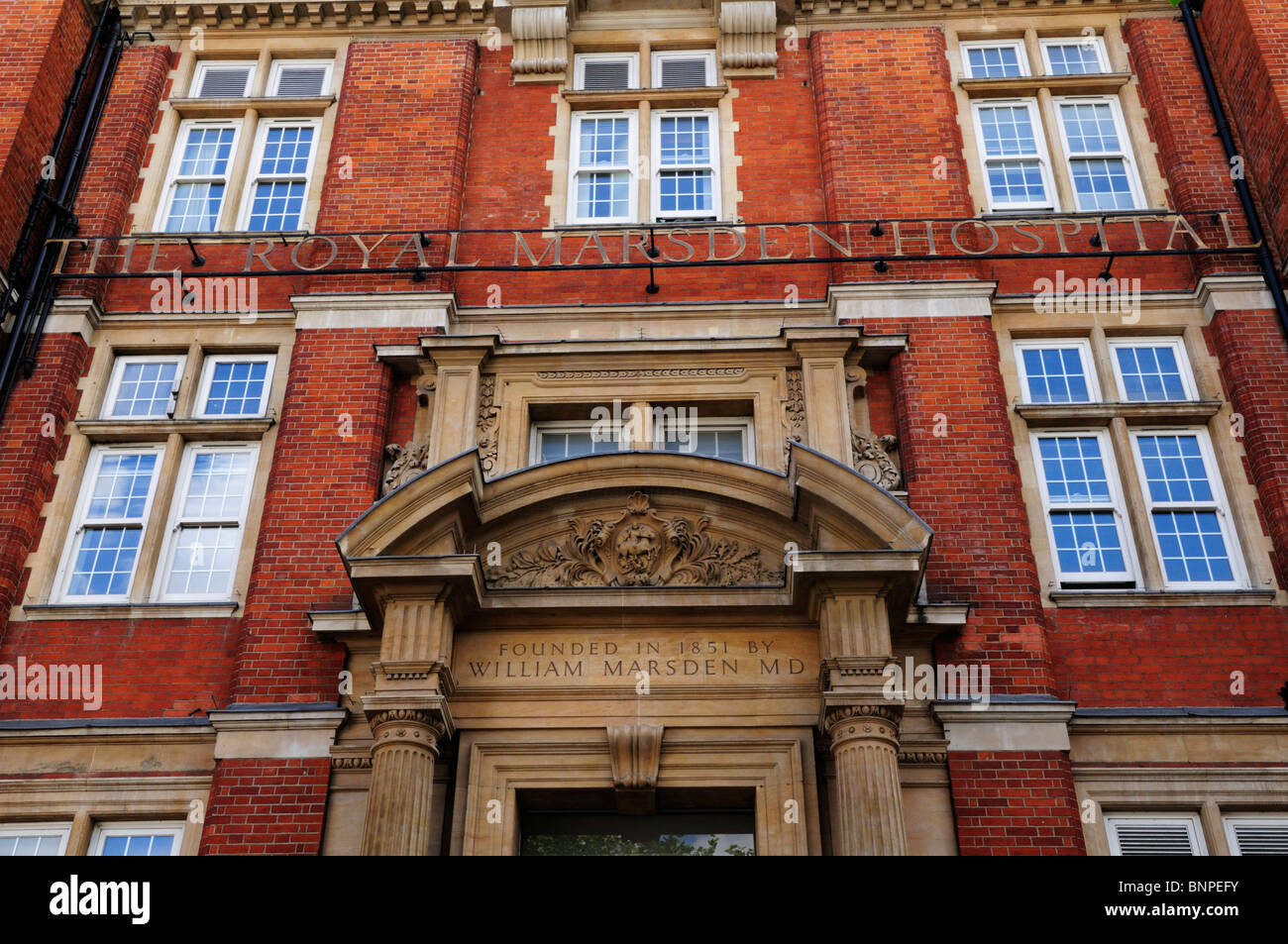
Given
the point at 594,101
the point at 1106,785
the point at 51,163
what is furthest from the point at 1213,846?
the point at 51,163

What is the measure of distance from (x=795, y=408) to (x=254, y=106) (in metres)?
8.20

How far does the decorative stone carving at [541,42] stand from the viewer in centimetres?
1677

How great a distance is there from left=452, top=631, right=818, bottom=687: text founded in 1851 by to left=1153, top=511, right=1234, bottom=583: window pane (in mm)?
3712

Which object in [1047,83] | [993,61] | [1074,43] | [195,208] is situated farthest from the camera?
[1074,43]

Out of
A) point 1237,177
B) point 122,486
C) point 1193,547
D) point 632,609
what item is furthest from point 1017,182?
point 122,486

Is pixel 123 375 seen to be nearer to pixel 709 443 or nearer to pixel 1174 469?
pixel 709 443

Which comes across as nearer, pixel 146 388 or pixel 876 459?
pixel 876 459

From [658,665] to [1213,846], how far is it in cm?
478

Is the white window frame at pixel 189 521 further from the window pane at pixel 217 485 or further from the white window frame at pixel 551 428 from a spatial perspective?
the white window frame at pixel 551 428

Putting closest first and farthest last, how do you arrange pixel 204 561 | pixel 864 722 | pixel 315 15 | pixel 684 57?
pixel 864 722, pixel 204 561, pixel 684 57, pixel 315 15

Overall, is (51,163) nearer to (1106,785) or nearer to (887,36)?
(887,36)

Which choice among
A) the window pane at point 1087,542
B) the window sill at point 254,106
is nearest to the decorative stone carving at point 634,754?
the window pane at point 1087,542

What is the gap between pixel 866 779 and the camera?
33.1 feet

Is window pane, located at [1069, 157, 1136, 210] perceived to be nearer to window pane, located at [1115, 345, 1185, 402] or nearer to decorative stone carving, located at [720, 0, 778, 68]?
window pane, located at [1115, 345, 1185, 402]
